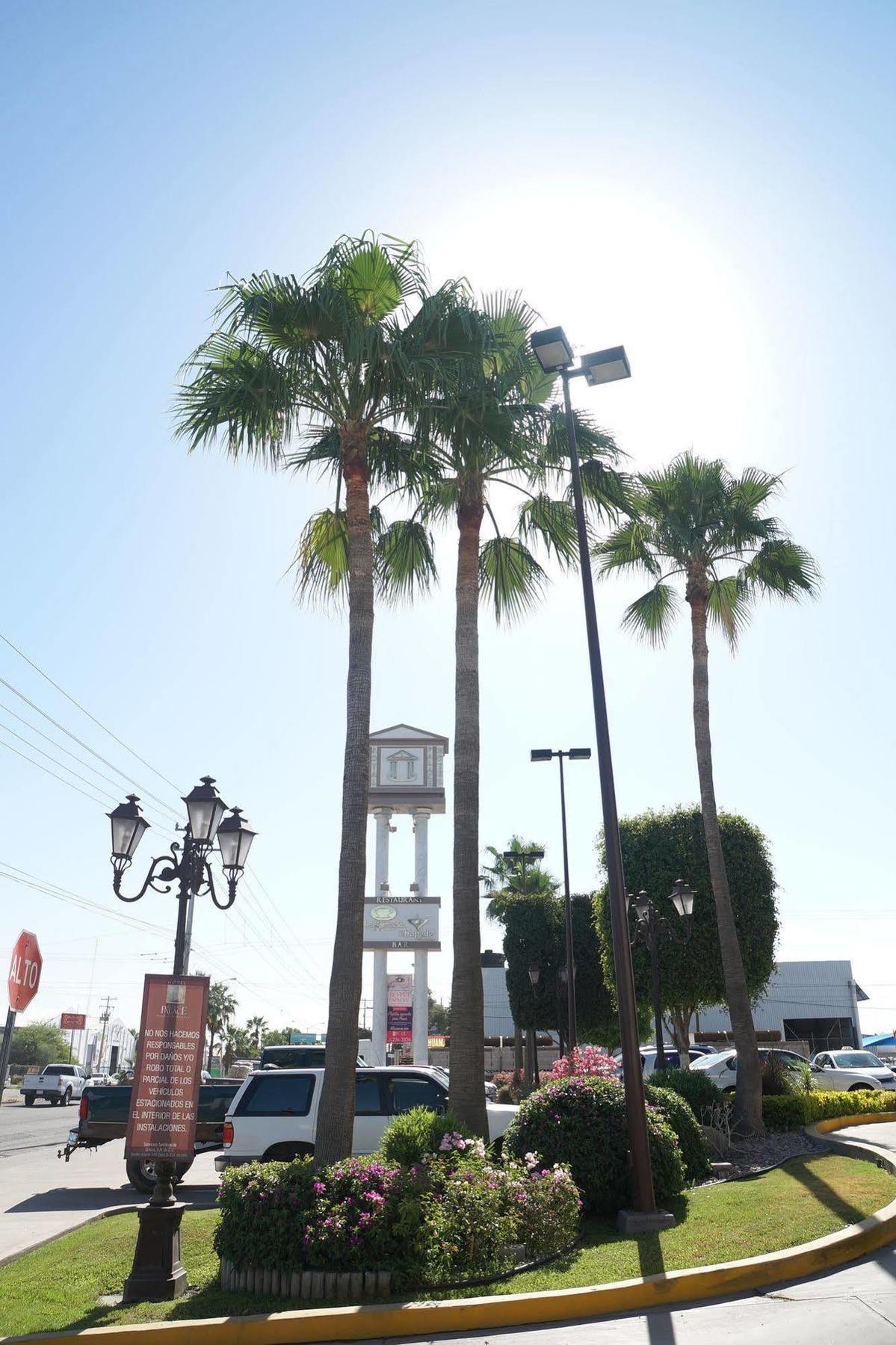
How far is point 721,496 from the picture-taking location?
20344 millimetres

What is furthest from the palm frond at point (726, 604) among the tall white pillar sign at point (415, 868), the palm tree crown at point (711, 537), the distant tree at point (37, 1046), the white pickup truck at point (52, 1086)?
the distant tree at point (37, 1046)

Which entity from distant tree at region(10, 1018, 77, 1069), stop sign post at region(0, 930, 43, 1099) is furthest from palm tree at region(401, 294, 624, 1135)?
distant tree at region(10, 1018, 77, 1069)

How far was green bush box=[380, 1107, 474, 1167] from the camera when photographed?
9148 millimetres

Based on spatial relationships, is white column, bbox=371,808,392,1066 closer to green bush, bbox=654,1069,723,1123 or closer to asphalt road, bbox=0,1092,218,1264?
asphalt road, bbox=0,1092,218,1264

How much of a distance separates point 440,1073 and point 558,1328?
8.49m

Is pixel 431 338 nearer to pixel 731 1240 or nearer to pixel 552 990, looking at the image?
pixel 731 1240

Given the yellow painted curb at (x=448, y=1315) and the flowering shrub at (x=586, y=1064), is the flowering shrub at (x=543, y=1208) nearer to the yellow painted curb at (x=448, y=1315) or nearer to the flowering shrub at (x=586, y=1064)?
the yellow painted curb at (x=448, y=1315)

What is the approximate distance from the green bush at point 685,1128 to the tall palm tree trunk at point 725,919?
5542 mm

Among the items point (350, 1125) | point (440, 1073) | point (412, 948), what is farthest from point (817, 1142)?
point (412, 948)

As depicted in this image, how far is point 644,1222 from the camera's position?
8773 millimetres

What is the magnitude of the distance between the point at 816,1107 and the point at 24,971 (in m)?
17.7

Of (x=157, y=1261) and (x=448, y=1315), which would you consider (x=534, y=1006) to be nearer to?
(x=157, y=1261)

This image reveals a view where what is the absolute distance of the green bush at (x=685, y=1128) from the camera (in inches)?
455

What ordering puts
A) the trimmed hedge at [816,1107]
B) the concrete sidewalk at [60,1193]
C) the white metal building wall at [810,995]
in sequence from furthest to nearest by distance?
the white metal building wall at [810,995]
the trimmed hedge at [816,1107]
the concrete sidewalk at [60,1193]
